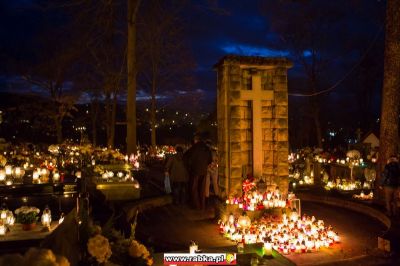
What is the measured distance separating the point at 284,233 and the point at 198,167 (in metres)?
3.87

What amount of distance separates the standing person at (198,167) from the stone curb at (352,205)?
15.0ft

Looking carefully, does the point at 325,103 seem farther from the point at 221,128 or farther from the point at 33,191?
the point at 33,191

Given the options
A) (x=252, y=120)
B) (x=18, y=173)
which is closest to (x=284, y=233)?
(x=252, y=120)

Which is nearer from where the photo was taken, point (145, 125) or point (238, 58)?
point (238, 58)

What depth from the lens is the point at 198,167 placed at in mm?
12492

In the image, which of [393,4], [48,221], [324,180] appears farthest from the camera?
[324,180]

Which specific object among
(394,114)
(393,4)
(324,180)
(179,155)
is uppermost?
(393,4)

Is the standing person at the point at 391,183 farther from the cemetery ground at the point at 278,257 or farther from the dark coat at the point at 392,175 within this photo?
the cemetery ground at the point at 278,257

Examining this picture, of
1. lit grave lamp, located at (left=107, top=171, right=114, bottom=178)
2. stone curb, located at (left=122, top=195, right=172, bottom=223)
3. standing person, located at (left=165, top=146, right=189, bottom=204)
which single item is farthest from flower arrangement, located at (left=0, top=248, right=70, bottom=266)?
lit grave lamp, located at (left=107, top=171, right=114, bottom=178)

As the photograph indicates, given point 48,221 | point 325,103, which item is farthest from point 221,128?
point 325,103

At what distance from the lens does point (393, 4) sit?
41.6 ft

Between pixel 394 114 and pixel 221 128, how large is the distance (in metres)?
5.32

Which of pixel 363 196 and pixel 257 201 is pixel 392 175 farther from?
pixel 257 201

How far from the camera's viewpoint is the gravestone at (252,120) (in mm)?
10977
